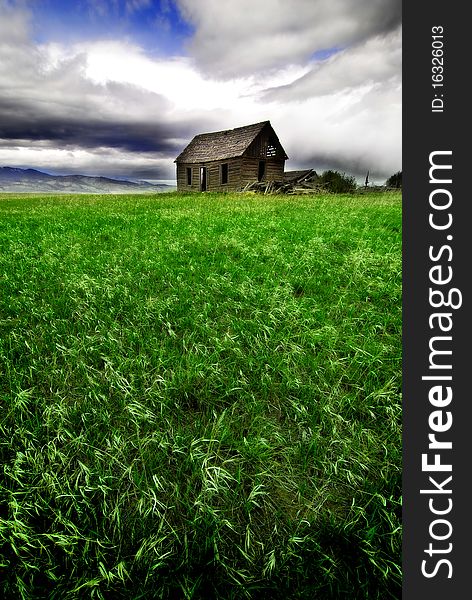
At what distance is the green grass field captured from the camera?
2021 millimetres

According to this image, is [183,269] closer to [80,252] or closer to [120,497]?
[80,252]

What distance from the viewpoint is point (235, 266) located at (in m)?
7.16

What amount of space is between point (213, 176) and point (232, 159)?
3.61 metres

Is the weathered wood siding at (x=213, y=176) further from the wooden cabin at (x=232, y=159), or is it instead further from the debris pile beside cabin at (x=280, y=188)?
the debris pile beside cabin at (x=280, y=188)

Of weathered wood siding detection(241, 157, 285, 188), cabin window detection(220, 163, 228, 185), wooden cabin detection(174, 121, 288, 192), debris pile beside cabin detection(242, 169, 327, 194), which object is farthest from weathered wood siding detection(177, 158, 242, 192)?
debris pile beside cabin detection(242, 169, 327, 194)

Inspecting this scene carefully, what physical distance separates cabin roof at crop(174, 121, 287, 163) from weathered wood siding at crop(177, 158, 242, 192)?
0.64m

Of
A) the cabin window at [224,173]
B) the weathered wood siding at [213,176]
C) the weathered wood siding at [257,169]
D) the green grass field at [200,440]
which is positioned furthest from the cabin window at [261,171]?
the green grass field at [200,440]

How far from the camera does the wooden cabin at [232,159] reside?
3700 centimetres

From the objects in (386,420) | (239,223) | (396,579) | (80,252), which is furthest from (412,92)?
(239,223)

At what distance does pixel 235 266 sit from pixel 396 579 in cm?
583

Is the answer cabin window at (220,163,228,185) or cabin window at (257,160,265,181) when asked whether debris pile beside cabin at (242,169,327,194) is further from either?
cabin window at (220,163,228,185)

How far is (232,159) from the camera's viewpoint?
123 feet

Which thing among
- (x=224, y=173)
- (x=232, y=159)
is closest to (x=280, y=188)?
(x=232, y=159)

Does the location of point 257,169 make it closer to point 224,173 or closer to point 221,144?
point 224,173
